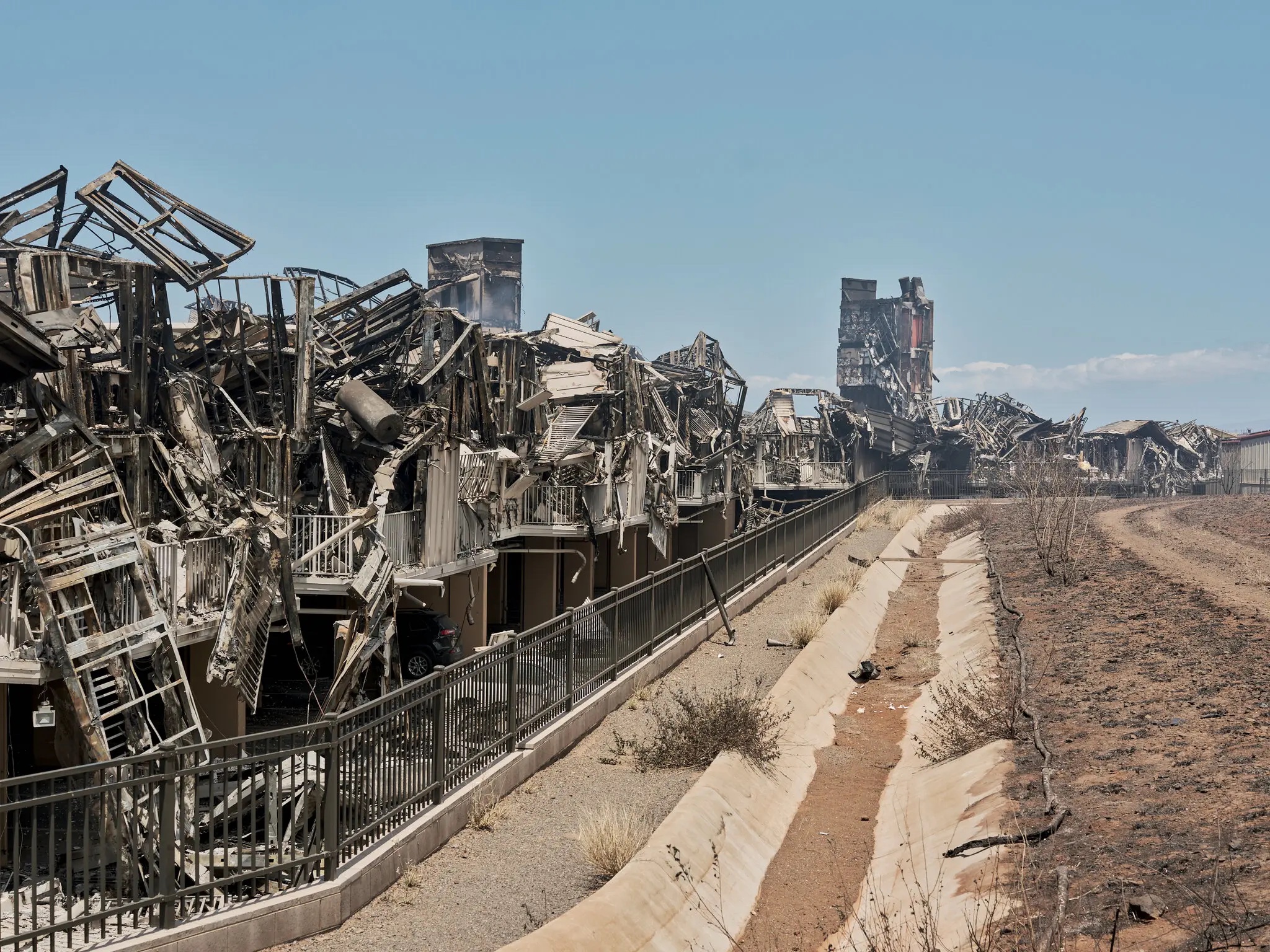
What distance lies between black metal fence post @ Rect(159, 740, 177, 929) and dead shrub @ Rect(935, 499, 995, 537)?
43832 mm

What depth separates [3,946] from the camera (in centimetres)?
789

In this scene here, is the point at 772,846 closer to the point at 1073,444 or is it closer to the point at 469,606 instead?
the point at 469,606

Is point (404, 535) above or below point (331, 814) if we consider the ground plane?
above

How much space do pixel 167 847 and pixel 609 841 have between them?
385cm

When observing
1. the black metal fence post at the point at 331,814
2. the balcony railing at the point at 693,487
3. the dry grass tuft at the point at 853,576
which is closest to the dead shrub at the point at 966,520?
the balcony railing at the point at 693,487

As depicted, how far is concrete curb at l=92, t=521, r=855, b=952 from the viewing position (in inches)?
328

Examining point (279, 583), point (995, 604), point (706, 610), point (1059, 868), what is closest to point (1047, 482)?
point (995, 604)

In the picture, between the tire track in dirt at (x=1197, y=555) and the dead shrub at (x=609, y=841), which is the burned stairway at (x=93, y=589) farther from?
the tire track in dirt at (x=1197, y=555)

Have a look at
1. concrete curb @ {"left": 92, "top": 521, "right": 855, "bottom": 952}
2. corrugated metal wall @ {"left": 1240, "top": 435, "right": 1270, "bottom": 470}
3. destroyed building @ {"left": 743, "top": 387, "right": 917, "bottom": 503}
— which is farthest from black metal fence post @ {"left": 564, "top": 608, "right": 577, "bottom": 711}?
corrugated metal wall @ {"left": 1240, "top": 435, "right": 1270, "bottom": 470}

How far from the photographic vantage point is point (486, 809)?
12.2m

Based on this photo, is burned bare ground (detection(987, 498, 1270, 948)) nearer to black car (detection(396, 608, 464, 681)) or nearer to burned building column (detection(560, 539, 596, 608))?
black car (detection(396, 608, 464, 681))

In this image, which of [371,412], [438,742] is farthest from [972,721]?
[371,412]

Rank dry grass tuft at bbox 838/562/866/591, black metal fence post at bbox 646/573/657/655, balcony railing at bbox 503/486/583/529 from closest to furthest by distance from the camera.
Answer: black metal fence post at bbox 646/573/657/655 < balcony railing at bbox 503/486/583/529 < dry grass tuft at bbox 838/562/866/591

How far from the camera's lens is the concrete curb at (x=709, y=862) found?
9.10 meters
